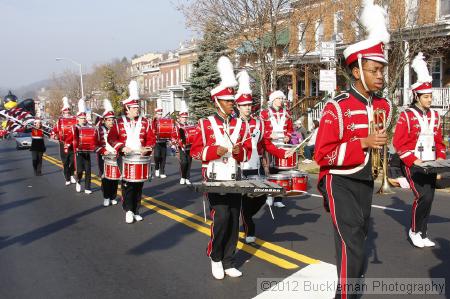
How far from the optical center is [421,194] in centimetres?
664

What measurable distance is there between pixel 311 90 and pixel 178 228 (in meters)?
24.1

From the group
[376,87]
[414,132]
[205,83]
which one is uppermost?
[205,83]

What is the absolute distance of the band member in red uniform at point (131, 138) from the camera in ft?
28.6

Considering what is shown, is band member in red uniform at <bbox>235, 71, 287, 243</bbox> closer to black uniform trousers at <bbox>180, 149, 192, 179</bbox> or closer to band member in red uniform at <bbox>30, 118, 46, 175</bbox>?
black uniform trousers at <bbox>180, 149, 192, 179</bbox>

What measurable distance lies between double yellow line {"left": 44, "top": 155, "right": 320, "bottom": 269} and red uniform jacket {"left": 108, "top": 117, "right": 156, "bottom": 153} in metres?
1.53

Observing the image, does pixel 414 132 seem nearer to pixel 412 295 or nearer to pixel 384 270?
pixel 384 270

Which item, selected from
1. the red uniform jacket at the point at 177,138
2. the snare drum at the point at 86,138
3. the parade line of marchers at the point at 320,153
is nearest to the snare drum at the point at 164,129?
the red uniform jacket at the point at 177,138

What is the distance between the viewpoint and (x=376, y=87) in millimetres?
4098

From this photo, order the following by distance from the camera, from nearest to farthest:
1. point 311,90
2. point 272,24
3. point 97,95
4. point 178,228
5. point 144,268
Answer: point 144,268 → point 178,228 → point 272,24 → point 311,90 → point 97,95

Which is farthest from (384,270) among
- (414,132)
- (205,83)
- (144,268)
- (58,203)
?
(205,83)

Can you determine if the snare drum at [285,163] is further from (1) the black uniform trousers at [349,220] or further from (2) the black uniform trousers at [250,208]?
(1) the black uniform trousers at [349,220]

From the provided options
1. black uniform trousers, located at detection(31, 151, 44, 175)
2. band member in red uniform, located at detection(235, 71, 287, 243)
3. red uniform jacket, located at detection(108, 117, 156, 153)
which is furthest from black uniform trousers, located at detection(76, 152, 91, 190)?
band member in red uniform, located at detection(235, 71, 287, 243)

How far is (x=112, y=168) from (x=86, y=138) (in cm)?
268

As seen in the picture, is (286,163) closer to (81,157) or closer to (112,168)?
(112,168)
